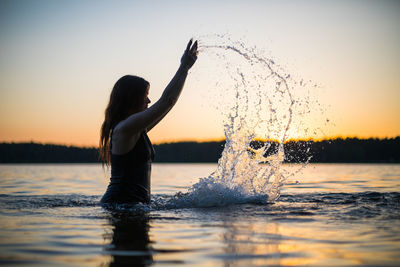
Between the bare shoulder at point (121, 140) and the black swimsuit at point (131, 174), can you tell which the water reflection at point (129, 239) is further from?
the bare shoulder at point (121, 140)

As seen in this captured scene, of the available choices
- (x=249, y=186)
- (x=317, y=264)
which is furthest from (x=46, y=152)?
(x=317, y=264)

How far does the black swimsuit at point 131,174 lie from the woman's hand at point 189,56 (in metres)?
0.93

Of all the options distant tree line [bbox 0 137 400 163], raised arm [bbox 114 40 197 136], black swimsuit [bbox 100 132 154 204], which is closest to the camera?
raised arm [bbox 114 40 197 136]

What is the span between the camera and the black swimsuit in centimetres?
489

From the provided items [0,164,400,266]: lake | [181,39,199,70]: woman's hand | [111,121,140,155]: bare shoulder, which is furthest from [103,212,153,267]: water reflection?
[181,39,199,70]: woman's hand

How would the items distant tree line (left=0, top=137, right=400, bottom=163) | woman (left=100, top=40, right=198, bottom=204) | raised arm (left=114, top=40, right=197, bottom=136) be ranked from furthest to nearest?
distant tree line (left=0, top=137, right=400, bottom=163), woman (left=100, top=40, right=198, bottom=204), raised arm (left=114, top=40, right=197, bottom=136)

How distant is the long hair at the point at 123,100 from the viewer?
489 cm

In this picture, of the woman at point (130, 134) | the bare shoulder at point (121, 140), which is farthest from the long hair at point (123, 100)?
the bare shoulder at point (121, 140)

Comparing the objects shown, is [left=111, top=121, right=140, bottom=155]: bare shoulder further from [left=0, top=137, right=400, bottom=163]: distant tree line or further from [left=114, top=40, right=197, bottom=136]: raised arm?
[left=0, top=137, right=400, bottom=163]: distant tree line

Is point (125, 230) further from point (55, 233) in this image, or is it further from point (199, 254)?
point (199, 254)

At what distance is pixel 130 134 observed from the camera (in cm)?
464

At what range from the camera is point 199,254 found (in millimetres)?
3467

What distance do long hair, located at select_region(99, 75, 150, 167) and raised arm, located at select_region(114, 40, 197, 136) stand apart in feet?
0.99

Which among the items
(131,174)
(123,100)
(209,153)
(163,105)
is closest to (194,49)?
(163,105)
